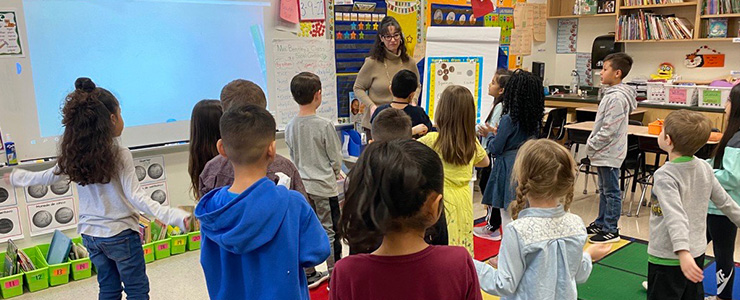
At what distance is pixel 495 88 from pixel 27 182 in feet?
8.65

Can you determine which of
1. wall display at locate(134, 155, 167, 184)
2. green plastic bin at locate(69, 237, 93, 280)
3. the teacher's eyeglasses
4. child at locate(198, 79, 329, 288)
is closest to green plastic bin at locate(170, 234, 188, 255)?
wall display at locate(134, 155, 167, 184)

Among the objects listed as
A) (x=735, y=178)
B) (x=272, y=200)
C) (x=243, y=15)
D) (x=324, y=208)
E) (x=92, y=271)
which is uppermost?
(x=243, y=15)

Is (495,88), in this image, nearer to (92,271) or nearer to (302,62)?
(302,62)

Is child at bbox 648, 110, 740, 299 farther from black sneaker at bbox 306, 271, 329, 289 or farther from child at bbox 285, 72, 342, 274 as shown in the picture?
black sneaker at bbox 306, 271, 329, 289

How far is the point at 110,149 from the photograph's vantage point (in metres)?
2.17

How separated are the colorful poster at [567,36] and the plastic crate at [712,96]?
1939 millimetres

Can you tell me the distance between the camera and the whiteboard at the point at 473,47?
444cm

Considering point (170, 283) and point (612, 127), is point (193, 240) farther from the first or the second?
point (612, 127)

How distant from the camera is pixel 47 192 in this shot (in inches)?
133

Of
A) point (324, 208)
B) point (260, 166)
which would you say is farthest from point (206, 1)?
point (260, 166)

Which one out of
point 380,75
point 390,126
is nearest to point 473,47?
point 380,75

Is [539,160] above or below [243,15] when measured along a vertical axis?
below

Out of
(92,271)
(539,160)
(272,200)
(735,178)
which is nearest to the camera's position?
(272,200)

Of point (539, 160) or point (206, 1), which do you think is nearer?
point (539, 160)
